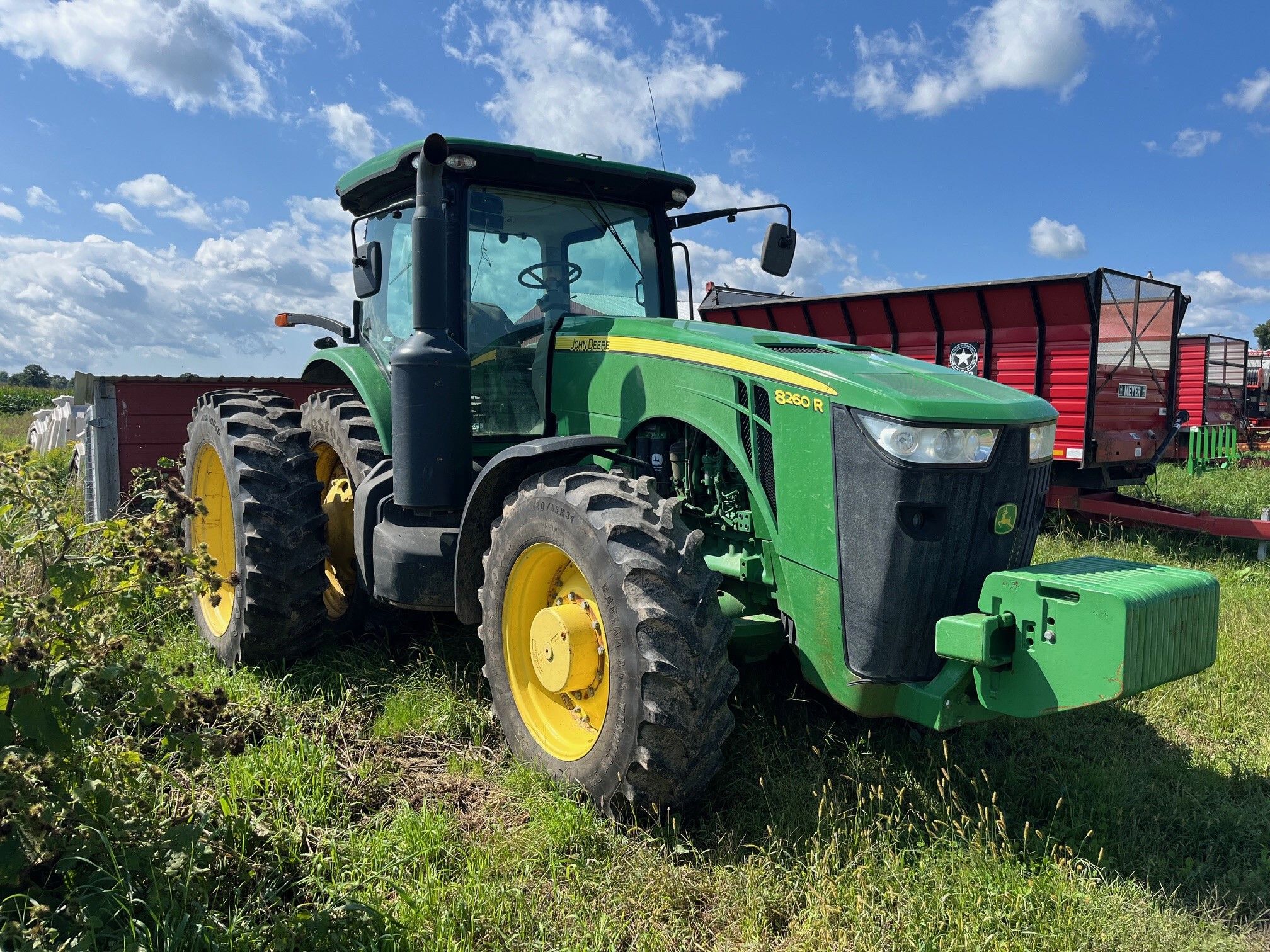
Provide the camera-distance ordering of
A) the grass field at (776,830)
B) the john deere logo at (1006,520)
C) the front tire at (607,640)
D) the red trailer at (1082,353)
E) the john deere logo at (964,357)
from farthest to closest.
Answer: the john deere logo at (964,357) → the red trailer at (1082,353) → the john deere logo at (1006,520) → the front tire at (607,640) → the grass field at (776,830)

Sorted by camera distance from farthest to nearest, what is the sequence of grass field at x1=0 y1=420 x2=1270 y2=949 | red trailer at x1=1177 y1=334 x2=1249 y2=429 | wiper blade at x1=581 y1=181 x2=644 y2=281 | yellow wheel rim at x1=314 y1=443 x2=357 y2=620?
red trailer at x1=1177 y1=334 x2=1249 y2=429 < yellow wheel rim at x1=314 y1=443 x2=357 y2=620 < wiper blade at x1=581 y1=181 x2=644 y2=281 < grass field at x1=0 y1=420 x2=1270 y2=949

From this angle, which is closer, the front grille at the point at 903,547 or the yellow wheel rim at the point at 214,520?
the front grille at the point at 903,547

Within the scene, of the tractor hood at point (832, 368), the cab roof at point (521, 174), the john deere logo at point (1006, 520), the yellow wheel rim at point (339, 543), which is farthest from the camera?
the yellow wheel rim at point (339, 543)

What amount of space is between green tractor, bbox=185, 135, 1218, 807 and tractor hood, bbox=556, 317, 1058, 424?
0.01 meters

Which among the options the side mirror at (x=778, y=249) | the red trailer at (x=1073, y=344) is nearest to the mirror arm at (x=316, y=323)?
the side mirror at (x=778, y=249)

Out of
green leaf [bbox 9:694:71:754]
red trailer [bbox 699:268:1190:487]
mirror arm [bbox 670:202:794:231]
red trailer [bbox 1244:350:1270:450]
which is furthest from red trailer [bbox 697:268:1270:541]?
red trailer [bbox 1244:350:1270:450]

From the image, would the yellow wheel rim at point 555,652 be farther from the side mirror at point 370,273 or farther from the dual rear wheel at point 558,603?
the side mirror at point 370,273

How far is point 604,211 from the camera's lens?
440 cm

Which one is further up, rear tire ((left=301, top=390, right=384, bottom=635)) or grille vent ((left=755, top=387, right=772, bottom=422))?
grille vent ((left=755, top=387, right=772, bottom=422))

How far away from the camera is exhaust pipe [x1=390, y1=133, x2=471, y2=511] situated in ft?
11.5

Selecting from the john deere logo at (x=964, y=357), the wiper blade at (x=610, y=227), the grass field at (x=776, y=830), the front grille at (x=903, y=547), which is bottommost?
the grass field at (x=776, y=830)

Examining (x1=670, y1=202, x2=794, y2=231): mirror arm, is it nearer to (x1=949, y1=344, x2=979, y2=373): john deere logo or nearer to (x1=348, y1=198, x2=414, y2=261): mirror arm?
(x1=348, y1=198, x2=414, y2=261): mirror arm

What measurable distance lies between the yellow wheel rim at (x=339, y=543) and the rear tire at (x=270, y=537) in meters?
0.18

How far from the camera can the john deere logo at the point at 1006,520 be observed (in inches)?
120
